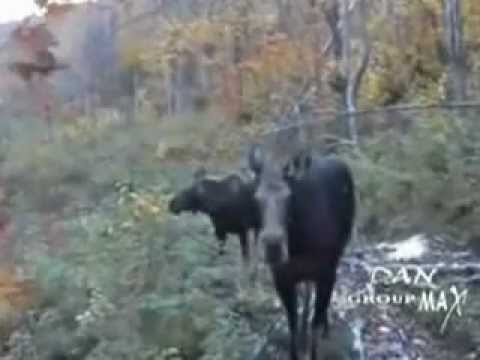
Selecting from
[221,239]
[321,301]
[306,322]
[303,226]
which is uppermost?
[303,226]

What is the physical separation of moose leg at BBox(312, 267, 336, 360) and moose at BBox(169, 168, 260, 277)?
231 cm

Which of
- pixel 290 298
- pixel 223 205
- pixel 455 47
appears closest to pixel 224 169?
pixel 455 47

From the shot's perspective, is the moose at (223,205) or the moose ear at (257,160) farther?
the moose at (223,205)

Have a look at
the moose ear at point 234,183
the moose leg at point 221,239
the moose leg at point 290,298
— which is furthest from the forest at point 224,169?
the moose ear at point 234,183

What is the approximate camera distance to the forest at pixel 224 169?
9031 mm

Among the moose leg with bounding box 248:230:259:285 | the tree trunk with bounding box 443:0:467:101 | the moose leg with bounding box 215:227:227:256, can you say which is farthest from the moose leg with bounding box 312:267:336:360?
the tree trunk with bounding box 443:0:467:101

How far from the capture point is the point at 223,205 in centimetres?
1140

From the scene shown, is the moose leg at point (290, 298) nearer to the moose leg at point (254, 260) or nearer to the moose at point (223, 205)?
the moose leg at point (254, 260)

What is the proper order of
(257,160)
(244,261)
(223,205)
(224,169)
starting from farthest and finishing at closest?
(224,169), (223,205), (244,261), (257,160)

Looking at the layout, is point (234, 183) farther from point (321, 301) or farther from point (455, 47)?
point (455, 47)

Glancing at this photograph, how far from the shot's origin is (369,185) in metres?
12.5

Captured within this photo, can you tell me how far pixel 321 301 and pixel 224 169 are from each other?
26.0ft

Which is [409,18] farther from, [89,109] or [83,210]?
[89,109]

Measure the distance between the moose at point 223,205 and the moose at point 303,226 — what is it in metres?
2.42
